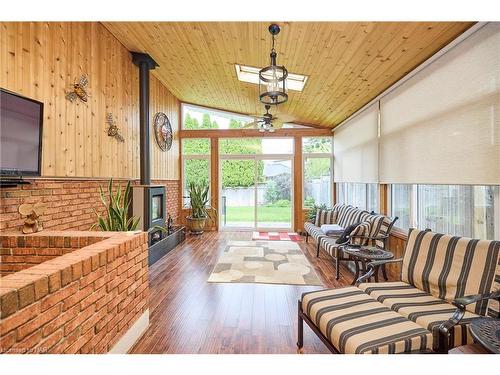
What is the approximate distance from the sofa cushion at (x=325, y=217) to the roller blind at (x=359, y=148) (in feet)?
2.75

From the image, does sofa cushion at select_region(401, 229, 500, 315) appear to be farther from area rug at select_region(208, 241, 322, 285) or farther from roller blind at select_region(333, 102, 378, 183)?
roller blind at select_region(333, 102, 378, 183)

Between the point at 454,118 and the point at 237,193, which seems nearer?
the point at 454,118

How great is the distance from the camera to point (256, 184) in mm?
7285

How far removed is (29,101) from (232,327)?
2858 millimetres

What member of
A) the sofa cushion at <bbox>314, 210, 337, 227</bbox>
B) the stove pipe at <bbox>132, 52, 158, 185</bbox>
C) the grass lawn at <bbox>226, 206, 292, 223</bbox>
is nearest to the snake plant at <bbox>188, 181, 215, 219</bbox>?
the grass lawn at <bbox>226, 206, 292, 223</bbox>

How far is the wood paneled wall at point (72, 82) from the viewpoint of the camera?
101 inches

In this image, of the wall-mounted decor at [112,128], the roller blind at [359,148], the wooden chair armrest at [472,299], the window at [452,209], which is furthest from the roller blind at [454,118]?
the wall-mounted decor at [112,128]

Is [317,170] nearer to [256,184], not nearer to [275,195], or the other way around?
[275,195]

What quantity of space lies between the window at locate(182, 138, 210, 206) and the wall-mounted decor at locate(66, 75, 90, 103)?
3.84 meters

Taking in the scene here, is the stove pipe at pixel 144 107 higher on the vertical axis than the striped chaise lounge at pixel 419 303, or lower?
higher

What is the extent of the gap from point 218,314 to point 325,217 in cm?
353

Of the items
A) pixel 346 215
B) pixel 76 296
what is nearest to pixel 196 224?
pixel 346 215

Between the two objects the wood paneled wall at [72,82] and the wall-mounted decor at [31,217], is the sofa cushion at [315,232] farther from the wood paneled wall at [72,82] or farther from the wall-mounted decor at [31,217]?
the wall-mounted decor at [31,217]
